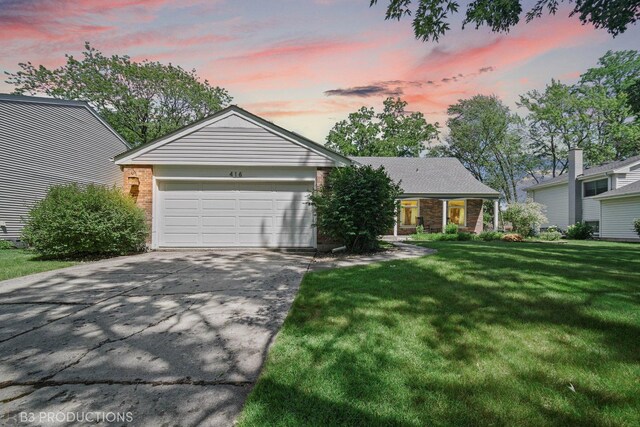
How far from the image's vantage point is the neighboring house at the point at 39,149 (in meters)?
10.6

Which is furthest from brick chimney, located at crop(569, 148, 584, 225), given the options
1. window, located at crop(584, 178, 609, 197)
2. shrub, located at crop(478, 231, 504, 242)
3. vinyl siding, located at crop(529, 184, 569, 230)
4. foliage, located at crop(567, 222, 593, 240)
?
shrub, located at crop(478, 231, 504, 242)

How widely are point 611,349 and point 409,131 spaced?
3080 centimetres

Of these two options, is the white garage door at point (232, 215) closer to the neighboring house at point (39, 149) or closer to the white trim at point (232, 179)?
the white trim at point (232, 179)

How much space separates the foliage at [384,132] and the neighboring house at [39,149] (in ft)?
65.8

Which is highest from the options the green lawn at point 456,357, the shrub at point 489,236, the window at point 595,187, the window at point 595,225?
the window at point 595,187

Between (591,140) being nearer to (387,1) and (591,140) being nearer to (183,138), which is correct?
(387,1)

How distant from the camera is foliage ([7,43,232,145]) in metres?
22.0

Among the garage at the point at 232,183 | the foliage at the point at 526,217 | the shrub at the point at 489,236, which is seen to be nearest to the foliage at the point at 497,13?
the garage at the point at 232,183

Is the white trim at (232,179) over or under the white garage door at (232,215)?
over

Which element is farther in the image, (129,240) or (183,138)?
(183,138)

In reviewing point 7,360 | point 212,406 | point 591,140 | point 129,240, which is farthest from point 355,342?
point 591,140

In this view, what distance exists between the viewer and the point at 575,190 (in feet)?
64.5

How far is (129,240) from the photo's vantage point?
8.09 m

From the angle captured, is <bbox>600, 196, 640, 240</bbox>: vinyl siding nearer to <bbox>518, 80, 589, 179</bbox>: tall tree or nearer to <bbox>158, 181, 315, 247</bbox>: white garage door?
<bbox>518, 80, 589, 179</bbox>: tall tree
